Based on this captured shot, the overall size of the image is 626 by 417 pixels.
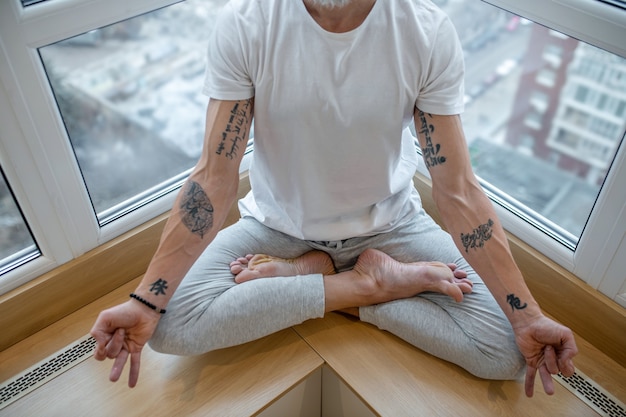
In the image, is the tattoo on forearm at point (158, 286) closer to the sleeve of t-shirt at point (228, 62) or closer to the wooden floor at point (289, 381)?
the wooden floor at point (289, 381)

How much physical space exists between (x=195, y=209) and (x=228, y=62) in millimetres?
349

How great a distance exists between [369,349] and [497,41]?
999 millimetres

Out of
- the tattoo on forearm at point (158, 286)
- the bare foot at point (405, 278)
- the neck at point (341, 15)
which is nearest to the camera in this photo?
the neck at point (341, 15)

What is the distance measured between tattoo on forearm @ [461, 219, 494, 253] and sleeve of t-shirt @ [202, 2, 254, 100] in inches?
24.6

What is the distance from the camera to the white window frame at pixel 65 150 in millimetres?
1204

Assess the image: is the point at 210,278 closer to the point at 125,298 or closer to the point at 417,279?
Result: the point at 125,298

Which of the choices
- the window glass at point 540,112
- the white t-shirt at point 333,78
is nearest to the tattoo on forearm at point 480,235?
the white t-shirt at point 333,78

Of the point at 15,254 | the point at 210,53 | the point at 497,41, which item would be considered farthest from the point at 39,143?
the point at 497,41

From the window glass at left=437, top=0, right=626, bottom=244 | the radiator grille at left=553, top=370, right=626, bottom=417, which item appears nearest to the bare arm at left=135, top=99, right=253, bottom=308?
the window glass at left=437, top=0, right=626, bottom=244

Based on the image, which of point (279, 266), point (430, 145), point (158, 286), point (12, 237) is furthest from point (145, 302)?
point (430, 145)

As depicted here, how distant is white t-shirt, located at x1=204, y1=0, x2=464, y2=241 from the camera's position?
45.8 inches

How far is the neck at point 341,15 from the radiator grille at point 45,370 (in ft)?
3.42

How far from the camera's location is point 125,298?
158 centimetres

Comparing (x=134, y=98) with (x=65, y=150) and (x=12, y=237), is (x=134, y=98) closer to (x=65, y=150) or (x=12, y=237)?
(x=65, y=150)
